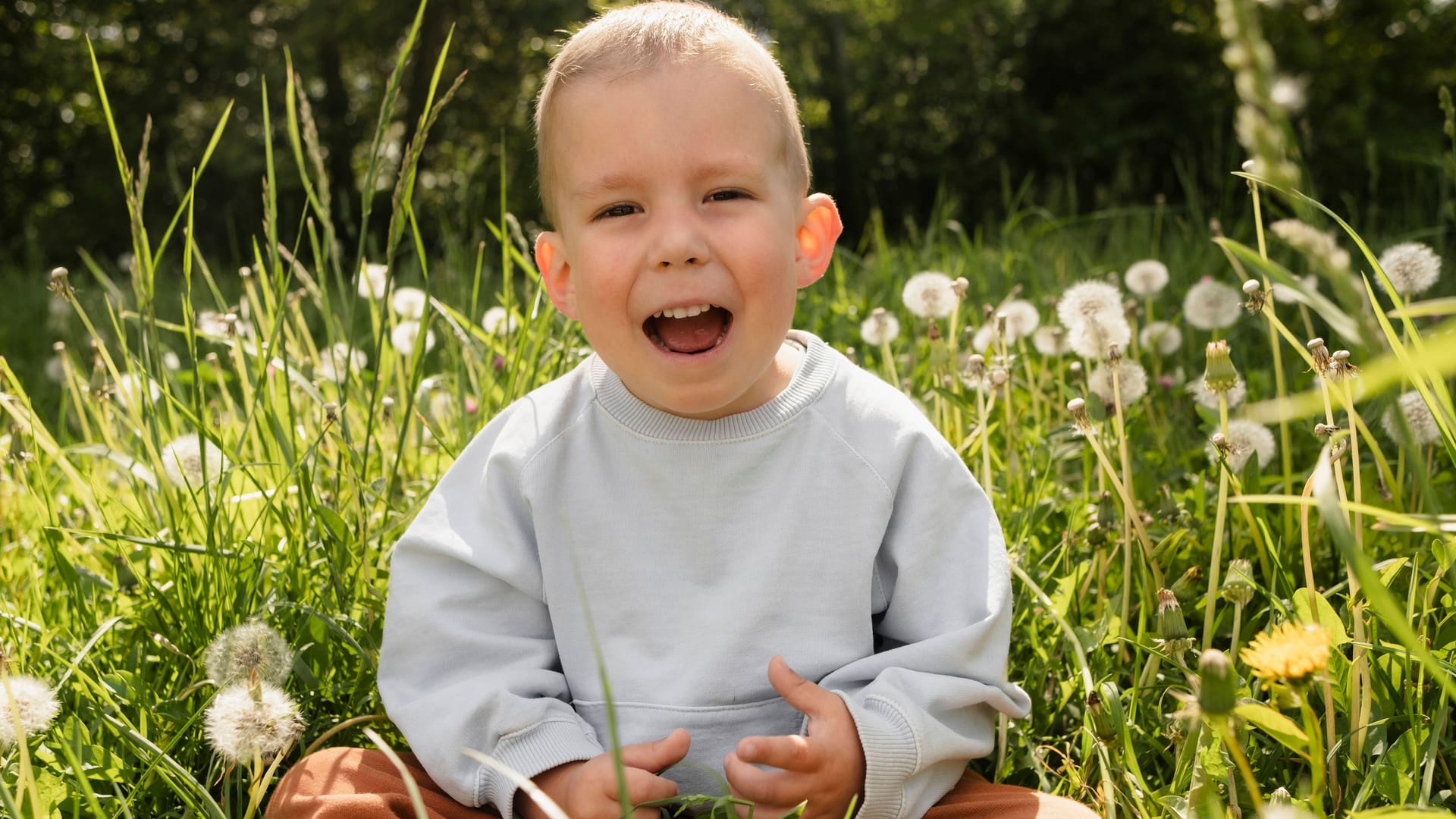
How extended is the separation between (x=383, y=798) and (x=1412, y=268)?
62.3 inches

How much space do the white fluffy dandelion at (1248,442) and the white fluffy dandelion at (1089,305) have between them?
0.76 ft

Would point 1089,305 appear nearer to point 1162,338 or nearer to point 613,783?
point 1162,338

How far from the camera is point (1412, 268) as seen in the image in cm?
175

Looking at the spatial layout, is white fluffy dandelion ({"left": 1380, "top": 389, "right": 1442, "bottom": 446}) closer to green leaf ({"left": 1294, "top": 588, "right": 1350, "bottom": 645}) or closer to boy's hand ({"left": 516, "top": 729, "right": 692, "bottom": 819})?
green leaf ({"left": 1294, "top": 588, "right": 1350, "bottom": 645})

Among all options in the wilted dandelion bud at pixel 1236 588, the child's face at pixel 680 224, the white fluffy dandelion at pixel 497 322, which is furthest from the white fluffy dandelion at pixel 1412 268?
the white fluffy dandelion at pixel 497 322

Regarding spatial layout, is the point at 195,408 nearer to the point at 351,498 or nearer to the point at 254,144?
the point at 351,498

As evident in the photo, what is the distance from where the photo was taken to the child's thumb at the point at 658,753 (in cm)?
120

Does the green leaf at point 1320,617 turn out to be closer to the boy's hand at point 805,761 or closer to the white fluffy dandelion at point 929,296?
the boy's hand at point 805,761

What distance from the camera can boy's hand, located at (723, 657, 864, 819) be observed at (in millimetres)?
1178

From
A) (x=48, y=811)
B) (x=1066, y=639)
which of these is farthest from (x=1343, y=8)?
(x=48, y=811)

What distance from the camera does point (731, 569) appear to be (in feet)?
4.44

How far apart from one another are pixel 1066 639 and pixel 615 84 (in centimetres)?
86

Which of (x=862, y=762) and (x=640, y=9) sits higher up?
(x=640, y=9)

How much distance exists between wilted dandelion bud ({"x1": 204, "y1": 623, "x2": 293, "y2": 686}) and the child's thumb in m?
0.39
